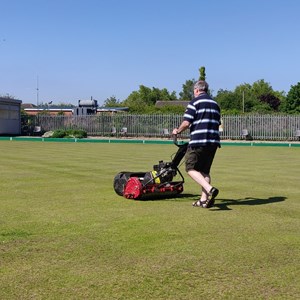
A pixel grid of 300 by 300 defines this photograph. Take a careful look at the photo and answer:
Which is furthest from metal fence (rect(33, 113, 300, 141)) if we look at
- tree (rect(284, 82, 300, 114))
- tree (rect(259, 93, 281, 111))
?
tree (rect(259, 93, 281, 111))

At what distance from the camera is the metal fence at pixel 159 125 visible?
135 ft

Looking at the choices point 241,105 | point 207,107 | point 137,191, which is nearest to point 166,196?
point 137,191

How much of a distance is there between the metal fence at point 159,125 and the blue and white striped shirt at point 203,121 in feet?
112

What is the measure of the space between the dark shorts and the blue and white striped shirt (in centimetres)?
8

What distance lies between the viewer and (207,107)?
7.62 metres

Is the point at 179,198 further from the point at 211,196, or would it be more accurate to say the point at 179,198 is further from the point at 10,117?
the point at 10,117

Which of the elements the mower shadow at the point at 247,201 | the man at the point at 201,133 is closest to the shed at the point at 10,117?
the mower shadow at the point at 247,201

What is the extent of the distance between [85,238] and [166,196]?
3.24m

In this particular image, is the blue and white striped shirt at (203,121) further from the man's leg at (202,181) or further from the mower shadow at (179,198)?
the mower shadow at (179,198)

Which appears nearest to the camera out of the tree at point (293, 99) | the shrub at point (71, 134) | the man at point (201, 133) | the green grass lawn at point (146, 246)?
the green grass lawn at point (146, 246)

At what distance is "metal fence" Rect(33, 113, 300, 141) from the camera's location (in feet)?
135

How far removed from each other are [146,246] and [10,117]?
4686 cm

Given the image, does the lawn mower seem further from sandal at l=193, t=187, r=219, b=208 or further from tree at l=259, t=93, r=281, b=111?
tree at l=259, t=93, r=281, b=111

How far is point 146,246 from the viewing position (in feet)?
17.3
